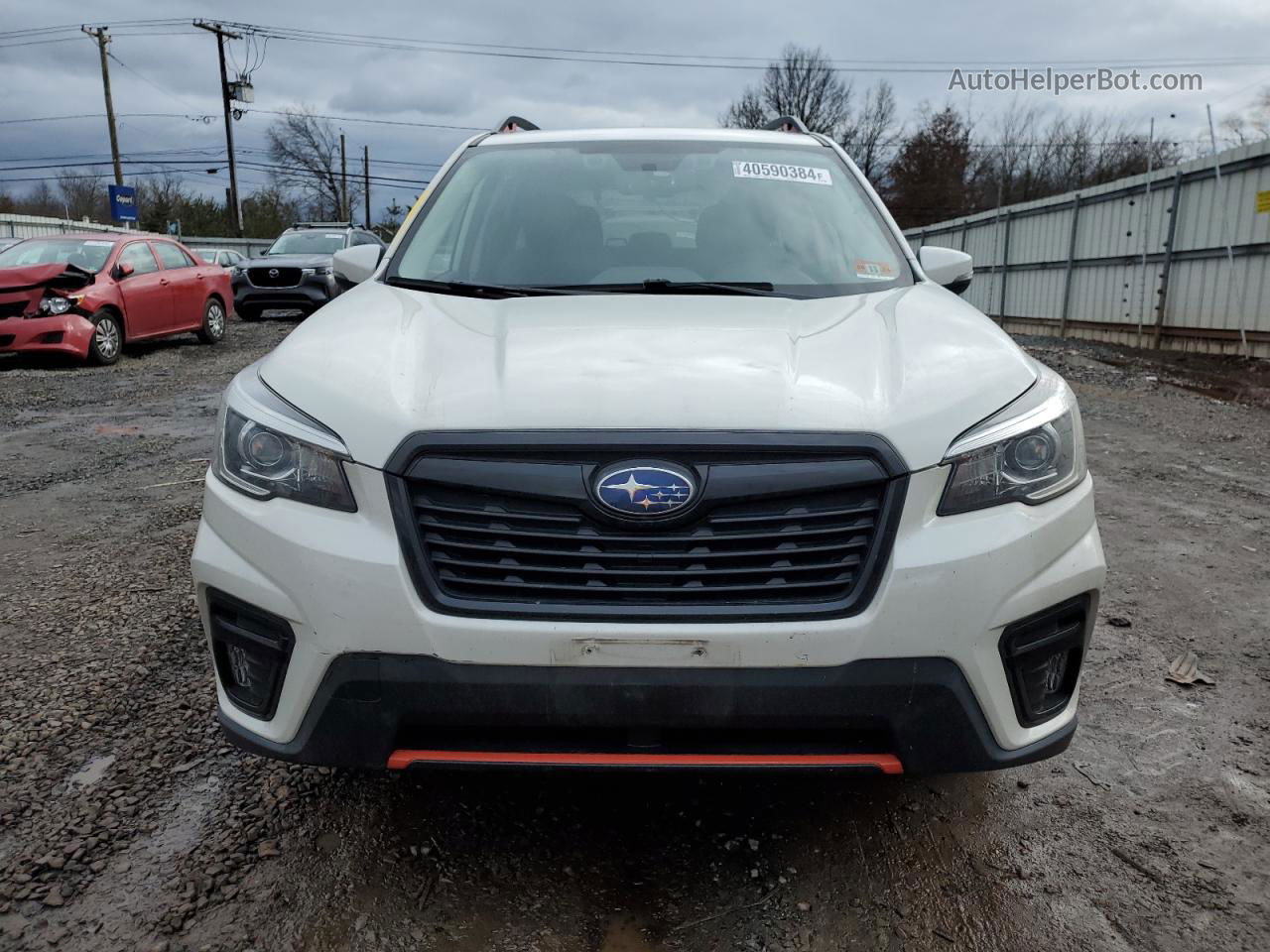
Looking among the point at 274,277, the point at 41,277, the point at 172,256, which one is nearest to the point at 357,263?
the point at 41,277

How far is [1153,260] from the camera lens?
1432 cm

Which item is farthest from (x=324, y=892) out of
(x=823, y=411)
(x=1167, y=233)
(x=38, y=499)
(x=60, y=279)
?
(x=1167, y=233)

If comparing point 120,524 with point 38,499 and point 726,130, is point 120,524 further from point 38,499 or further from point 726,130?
point 726,130

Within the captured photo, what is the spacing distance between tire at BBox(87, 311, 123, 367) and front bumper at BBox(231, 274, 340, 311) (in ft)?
15.9

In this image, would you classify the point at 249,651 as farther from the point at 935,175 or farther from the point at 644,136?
the point at 935,175

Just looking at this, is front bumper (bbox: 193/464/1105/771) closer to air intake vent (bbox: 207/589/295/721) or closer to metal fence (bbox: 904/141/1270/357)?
air intake vent (bbox: 207/589/295/721)

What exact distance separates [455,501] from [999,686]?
1.10 metres

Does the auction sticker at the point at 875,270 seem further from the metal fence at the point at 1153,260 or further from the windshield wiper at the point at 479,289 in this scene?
the metal fence at the point at 1153,260

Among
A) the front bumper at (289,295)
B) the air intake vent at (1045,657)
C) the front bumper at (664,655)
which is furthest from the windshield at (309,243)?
the air intake vent at (1045,657)

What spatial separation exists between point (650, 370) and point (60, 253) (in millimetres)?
12324

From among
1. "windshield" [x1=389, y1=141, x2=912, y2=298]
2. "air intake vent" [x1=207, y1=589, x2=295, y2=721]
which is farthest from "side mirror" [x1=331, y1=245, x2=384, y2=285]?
"air intake vent" [x1=207, y1=589, x2=295, y2=721]

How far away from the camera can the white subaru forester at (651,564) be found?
1800 millimetres

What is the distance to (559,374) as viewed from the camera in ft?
6.49

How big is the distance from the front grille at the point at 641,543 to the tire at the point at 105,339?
11.7 metres
